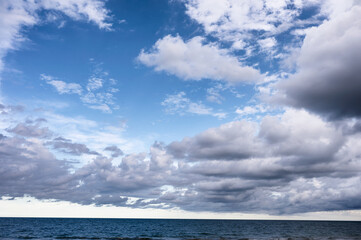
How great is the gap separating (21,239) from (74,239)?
14.4m

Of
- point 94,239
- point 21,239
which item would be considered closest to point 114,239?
point 94,239

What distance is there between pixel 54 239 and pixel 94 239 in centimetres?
1147

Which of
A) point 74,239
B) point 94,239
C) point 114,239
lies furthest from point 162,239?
point 74,239

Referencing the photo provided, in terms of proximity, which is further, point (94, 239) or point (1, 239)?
point (94, 239)

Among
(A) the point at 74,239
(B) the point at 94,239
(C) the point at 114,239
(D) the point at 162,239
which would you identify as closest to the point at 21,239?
(A) the point at 74,239

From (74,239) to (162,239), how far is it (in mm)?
26725

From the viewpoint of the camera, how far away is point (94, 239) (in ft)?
268

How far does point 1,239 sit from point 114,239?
31043 millimetres

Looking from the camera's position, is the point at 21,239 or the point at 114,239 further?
the point at 114,239

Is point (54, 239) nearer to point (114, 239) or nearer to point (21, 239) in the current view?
point (21, 239)

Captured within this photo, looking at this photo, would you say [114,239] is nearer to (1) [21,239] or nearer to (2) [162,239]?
(2) [162,239]

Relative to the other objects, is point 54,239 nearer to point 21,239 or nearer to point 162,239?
point 21,239

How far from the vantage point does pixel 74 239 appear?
81.2m

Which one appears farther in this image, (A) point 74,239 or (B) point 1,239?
(A) point 74,239
